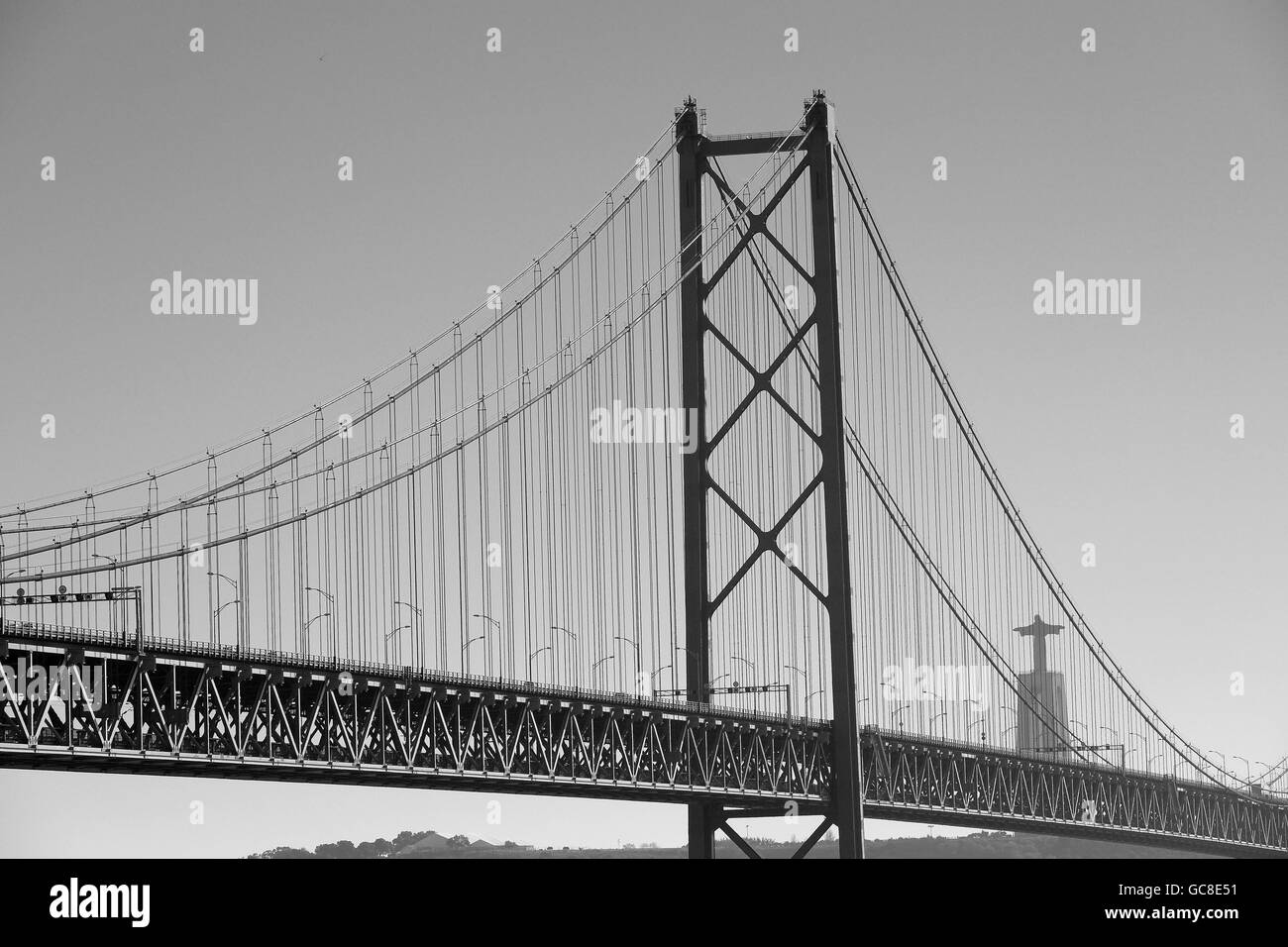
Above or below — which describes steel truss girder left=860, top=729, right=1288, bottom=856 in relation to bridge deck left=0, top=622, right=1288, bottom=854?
below

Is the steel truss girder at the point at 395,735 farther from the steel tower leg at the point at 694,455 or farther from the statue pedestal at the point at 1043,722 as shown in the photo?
the statue pedestal at the point at 1043,722

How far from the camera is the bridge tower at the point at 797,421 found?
289 feet

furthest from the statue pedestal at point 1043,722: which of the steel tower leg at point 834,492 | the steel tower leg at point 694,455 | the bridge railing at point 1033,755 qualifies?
the steel tower leg at point 694,455

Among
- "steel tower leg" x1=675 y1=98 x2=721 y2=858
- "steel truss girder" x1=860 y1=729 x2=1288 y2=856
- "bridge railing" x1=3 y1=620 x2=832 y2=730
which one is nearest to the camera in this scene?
"bridge railing" x1=3 y1=620 x2=832 y2=730

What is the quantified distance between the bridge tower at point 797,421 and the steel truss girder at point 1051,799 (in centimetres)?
396

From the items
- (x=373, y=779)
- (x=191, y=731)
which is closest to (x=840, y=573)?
(x=373, y=779)

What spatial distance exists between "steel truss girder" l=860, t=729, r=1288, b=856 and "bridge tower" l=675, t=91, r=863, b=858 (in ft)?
13.0

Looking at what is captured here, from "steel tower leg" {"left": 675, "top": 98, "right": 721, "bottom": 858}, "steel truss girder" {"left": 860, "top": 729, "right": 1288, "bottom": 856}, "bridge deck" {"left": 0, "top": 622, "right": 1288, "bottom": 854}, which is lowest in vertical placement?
"steel truss girder" {"left": 860, "top": 729, "right": 1288, "bottom": 856}

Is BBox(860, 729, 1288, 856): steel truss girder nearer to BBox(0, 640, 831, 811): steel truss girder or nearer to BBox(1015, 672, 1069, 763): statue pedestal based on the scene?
BBox(1015, 672, 1069, 763): statue pedestal

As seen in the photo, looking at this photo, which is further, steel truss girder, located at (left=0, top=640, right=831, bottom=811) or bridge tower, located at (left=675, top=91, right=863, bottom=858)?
bridge tower, located at (left=675, top=91, right=863, bottom=858)

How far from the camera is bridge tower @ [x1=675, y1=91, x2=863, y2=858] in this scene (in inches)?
3467

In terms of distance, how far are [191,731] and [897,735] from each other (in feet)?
128

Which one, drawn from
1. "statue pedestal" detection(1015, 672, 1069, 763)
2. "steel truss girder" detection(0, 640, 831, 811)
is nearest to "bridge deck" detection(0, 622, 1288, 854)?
"steel truss girder" detection(0, 640, 831, 811)

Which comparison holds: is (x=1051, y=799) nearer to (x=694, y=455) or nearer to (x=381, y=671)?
(x=694, y=455)
